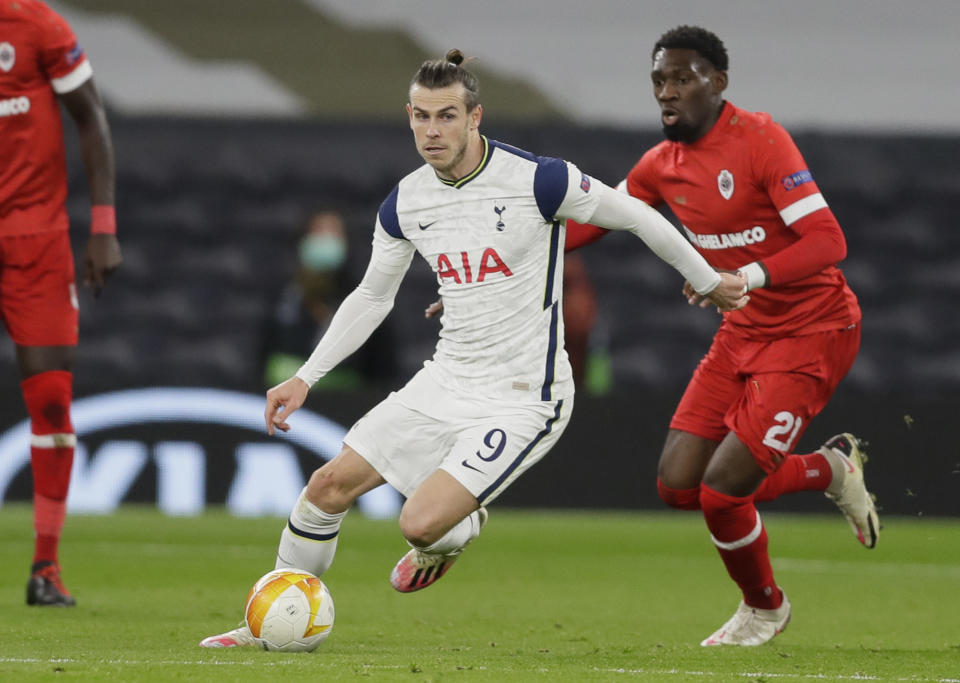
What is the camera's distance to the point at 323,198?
46.1ft

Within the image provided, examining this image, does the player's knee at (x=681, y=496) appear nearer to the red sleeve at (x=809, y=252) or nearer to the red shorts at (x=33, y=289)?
the red sleeve at (x=809, y=252)

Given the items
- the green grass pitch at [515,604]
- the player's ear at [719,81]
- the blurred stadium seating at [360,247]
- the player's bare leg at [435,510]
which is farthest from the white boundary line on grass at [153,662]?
the blurred stadium seating at [360,247]

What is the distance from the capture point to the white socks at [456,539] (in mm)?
5484

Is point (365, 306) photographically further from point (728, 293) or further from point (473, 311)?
point (728, 293)

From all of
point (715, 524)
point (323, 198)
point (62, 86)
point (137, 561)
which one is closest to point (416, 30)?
point (323, 198)

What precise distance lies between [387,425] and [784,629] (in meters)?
1.82

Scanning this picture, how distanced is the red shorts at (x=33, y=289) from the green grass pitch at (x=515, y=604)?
3.53ft

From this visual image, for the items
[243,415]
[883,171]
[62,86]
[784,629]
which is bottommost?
[243,415]

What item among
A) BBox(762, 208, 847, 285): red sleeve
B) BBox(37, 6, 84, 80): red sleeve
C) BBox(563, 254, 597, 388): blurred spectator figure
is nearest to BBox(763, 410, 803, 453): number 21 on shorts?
BBox(762, 208, 847, 285): red sleeve

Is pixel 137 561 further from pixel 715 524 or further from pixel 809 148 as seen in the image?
pixel 809 148

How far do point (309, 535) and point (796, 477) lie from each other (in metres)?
2.00

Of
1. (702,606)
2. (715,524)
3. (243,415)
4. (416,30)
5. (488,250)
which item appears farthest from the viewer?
(416,30)

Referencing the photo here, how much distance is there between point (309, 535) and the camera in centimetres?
534

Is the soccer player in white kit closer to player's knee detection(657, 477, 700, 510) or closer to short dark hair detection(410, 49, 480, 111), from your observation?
short dark hair detection(410, 49, 480, 111)
